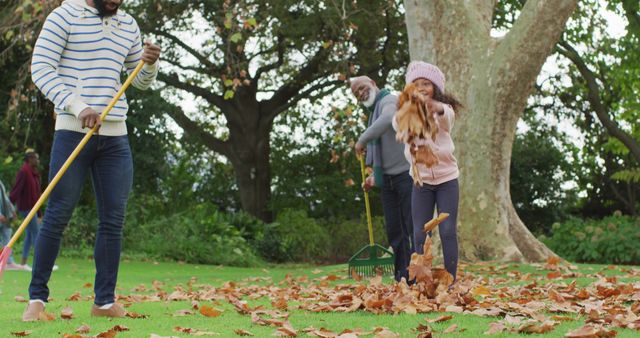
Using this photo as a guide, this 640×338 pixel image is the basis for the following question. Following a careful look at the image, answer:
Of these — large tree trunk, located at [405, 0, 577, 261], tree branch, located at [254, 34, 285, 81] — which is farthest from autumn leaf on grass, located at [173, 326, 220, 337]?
tree branch, located at [254, 34, 285, 81]

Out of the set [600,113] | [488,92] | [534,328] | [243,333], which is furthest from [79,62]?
[600,113]

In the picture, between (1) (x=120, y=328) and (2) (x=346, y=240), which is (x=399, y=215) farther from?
(2) (x=346, y=240)

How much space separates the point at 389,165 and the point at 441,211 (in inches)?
52.3

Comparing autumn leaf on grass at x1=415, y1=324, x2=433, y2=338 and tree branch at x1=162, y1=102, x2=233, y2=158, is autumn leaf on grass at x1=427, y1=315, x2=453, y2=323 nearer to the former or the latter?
autumn leaf on grass at x1=415, y1=324, x2=433, y2=338

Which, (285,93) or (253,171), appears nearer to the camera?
(253,171)

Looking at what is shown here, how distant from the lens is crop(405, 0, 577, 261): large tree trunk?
11336mm

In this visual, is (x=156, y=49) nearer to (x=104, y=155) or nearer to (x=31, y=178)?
(x=104, y=155)

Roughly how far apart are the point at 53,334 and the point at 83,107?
4.21 ft

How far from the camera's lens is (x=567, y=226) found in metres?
17.7

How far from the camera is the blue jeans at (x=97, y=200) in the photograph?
5.16 meters

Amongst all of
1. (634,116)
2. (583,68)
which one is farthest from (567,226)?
(634,116)

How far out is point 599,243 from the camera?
16.1 m

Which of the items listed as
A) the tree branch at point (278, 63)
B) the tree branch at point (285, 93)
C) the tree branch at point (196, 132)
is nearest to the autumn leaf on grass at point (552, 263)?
the tree branch at point (196, 132)

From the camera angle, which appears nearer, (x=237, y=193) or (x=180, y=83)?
(x=180, y=83)
